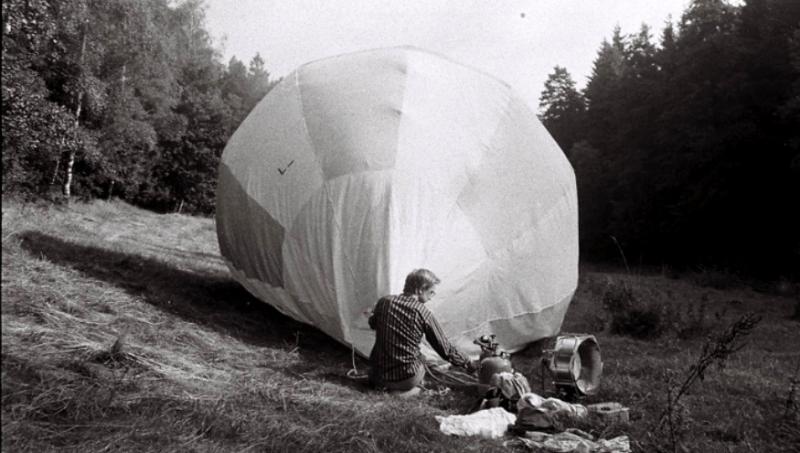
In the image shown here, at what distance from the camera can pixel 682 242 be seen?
31.0 m

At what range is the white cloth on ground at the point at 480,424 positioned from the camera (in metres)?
4.52

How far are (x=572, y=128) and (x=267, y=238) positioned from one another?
150ft

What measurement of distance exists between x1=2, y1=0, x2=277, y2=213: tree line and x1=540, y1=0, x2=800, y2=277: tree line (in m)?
22.7

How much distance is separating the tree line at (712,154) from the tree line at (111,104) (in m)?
22.7

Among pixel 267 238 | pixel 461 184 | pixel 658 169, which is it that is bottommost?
pixel 267 238

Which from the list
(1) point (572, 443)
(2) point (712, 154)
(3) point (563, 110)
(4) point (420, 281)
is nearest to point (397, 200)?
(4) point (420, 281)

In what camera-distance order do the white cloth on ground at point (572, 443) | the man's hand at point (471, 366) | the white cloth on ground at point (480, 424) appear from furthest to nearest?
the man's hand at point (471, 366) < the white cloth on ground at point (480, 424) < the white cloth on ground at point (572, 443)

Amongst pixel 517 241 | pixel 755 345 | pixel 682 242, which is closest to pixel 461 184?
pixel 517 241

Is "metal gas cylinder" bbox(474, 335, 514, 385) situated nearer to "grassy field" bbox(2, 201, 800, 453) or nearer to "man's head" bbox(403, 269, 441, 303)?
"grassy field" bbox(2, 201, 800, 453)

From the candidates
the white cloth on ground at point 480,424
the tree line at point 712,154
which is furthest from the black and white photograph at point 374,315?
the tree line at point 712,154

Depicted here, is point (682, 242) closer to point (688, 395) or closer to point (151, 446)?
point (688, 395)

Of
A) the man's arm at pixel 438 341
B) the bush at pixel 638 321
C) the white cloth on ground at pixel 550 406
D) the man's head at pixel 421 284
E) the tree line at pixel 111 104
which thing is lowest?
the bush at pixel 638 321

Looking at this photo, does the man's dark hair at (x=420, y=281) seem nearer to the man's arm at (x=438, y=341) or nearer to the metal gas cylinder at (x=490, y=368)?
the man's arm at (x=438, y=341)

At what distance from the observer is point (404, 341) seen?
5.84m
